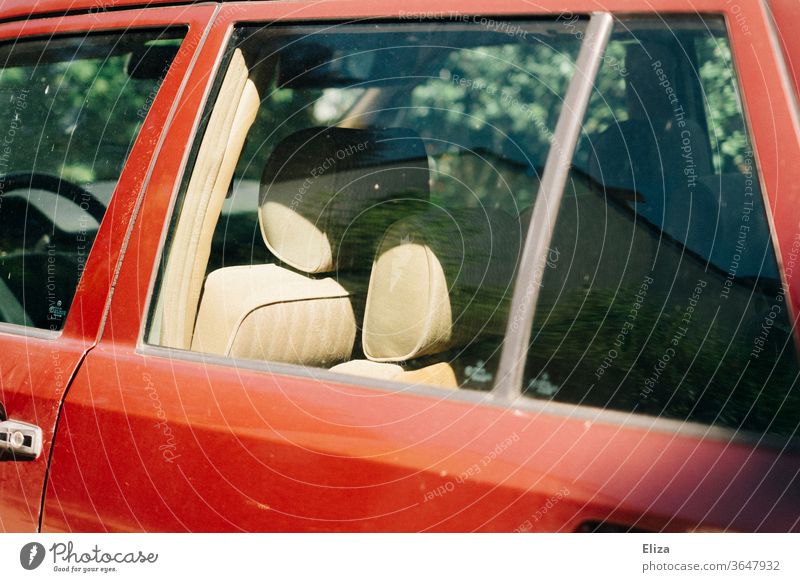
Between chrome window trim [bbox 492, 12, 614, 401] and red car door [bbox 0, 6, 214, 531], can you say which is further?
red car door [bbox 0, 6, 214, 531]

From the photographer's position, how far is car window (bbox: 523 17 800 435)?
130 centimetres

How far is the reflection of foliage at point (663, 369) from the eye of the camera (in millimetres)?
1277

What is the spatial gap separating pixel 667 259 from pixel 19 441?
1399mm

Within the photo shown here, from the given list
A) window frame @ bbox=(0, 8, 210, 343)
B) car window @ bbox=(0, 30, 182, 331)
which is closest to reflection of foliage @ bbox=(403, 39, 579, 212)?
window frame @ bbox=(0, 8, 210, 343)

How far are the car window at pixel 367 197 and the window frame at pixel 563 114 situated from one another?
27 millimetres

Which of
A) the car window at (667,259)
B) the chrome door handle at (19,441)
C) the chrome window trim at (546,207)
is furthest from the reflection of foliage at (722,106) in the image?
the chrome door handle at (19,441)

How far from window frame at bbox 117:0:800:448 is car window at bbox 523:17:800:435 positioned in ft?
0.06

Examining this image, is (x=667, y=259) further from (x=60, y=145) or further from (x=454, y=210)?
(x=60, y=145)

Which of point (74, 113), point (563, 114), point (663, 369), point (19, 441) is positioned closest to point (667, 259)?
point (663, 369)

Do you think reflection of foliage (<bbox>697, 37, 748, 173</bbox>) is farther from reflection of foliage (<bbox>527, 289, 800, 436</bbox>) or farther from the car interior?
reflection of foliage (<bbox>527, 289, 800, 436</bbox>)

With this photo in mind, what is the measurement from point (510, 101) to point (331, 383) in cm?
65

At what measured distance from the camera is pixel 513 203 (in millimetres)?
1553

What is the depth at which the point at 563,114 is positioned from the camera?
1.49 metres

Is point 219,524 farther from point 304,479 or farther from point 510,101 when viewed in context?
point 510,101
